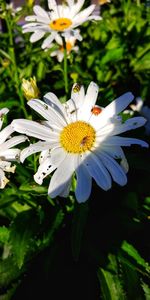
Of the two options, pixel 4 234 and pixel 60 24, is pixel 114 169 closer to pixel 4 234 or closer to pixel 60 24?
pixel 4 234

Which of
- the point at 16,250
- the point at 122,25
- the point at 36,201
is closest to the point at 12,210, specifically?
the point at 36,201

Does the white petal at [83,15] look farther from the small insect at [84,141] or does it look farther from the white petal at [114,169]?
the white petal at [114,169]

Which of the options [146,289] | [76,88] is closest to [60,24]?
[76,88]

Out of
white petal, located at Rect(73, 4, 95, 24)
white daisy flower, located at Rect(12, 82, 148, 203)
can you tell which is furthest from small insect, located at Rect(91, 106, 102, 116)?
white petal, located at Rect(73, 4, 95, 24)

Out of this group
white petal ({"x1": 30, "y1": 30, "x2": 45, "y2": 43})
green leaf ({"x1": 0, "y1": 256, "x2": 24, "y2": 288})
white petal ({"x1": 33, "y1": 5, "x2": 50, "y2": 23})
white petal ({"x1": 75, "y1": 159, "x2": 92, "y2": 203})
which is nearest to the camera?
white petal ({"x1": 75, "y1": 159, "x2": 92, "y2": 203})

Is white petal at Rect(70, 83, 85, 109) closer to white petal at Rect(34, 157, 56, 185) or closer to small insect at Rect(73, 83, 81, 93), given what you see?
small insect at Rect(73, 83, 81, 93)

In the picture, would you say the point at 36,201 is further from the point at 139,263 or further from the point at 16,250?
the point at 139,263

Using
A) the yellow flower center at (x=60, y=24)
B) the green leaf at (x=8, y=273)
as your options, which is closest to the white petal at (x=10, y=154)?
the green leaf at (x=8, y=273)
